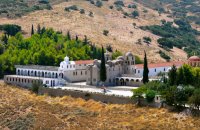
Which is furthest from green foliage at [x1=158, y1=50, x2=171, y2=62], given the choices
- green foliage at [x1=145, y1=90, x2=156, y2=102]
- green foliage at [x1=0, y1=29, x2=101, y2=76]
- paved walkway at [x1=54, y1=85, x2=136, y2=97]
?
green foliage at [x1=145, y1=90, x2=156, y2=102]

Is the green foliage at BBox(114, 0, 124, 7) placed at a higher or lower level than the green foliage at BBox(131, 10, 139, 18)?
higher

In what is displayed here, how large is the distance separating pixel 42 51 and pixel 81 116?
3418cm

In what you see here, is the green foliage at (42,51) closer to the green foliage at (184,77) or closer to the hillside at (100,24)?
the hillside at (100,24)

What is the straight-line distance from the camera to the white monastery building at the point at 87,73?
263 ft

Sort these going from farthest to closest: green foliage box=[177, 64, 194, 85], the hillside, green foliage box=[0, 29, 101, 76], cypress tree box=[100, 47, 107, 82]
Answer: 1. the hillside
2. green foliage box=[0, 29, 101, 76]
3. cypress tree box=[100, 47, 107, 82]
4. green foliage box=[177, 64, 194, 85]

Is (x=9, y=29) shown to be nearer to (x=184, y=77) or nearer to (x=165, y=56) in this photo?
(x=165, y=56)

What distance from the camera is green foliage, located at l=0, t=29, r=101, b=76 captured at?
9412 centimetres

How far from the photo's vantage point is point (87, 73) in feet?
266

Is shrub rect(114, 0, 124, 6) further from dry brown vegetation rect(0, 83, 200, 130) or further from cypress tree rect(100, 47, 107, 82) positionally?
dry brown vegetation rect(0, 83, 200, 130)

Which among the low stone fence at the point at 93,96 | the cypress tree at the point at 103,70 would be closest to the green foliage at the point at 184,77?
the low stone fence at the point at 93,96

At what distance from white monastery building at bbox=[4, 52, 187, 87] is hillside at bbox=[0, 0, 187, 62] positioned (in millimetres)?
31488

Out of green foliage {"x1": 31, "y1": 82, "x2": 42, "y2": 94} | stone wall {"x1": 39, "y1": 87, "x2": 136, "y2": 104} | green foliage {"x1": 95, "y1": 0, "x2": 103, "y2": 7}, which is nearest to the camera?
stone wall {"x1": 39, "y1": 87, "x2": 136, "y2": 104}

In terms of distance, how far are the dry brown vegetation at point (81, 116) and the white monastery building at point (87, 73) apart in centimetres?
1017

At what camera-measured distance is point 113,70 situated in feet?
267
